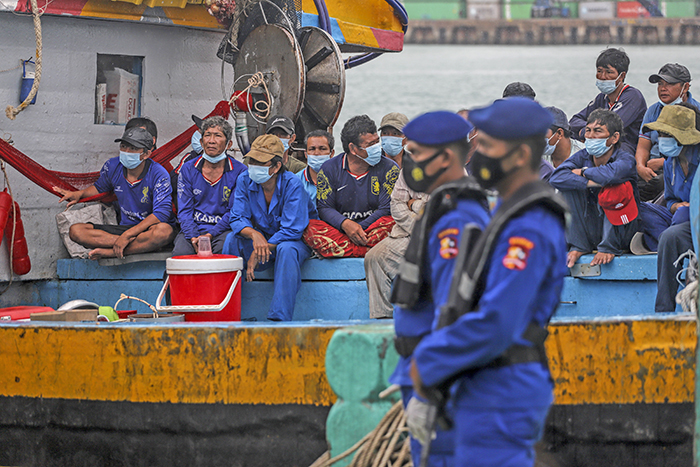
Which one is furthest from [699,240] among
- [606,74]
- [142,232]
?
[142,232]

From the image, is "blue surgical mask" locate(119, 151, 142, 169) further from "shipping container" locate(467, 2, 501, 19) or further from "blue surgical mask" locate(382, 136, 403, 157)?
"shipping container" locate(467, 2, 501, 19)

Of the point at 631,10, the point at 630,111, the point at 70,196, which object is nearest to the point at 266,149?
the point at 70,196

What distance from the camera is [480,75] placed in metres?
45.4

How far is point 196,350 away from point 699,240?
2.39 metres

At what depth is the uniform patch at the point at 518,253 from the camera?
2.18 metres

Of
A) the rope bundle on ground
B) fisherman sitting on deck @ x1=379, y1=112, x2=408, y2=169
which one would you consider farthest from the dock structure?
the rope bundle on ground

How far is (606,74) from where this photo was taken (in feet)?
21.5

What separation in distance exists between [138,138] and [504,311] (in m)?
4.73

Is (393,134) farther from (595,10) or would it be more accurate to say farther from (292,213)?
(595,10)

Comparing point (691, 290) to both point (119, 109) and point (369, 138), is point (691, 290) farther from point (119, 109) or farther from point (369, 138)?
point (119, 109)

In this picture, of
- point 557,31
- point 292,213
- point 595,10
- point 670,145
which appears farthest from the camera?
point 595,10

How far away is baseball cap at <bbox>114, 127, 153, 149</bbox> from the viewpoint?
6293 millimetres

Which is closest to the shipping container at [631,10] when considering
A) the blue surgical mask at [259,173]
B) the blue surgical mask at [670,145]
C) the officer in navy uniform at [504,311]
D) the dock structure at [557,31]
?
the dock structure at [557,31]

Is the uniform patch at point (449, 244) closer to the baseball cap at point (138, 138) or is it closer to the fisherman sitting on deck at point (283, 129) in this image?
the fisherman sitting on deck at point (283, 129)
